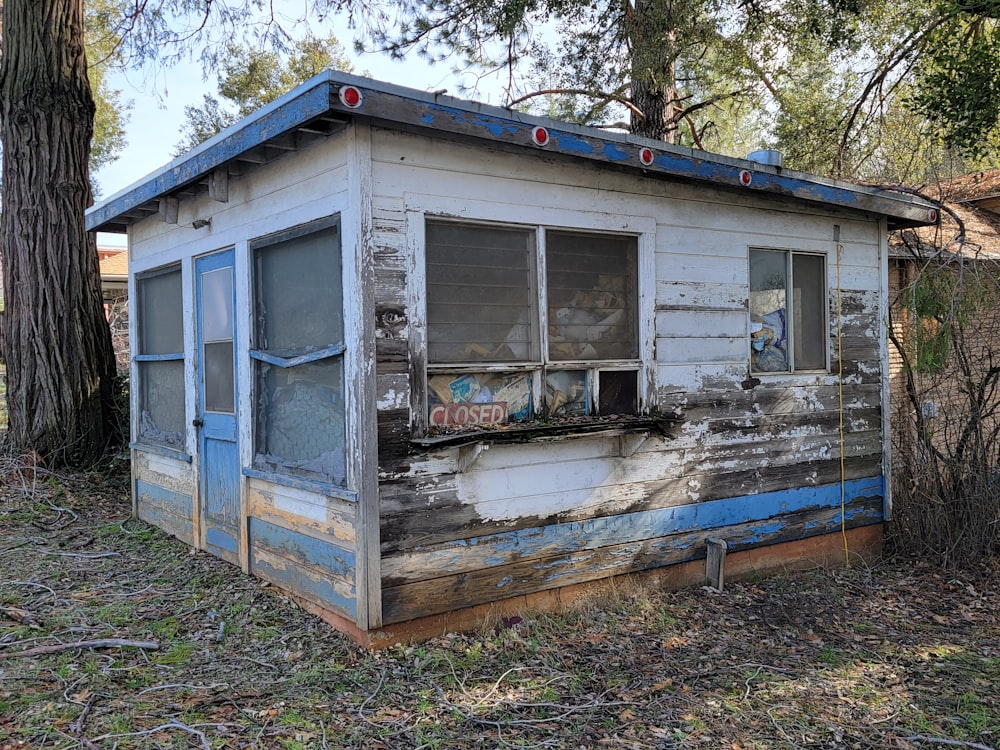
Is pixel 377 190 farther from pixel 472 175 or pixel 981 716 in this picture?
pixel 981 716

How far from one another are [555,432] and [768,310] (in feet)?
7.44

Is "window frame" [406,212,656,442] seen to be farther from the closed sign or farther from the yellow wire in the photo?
the yellow wire

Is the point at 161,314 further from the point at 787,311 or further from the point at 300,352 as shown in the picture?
the point at 787,311

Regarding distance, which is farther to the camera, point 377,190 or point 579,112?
point 579,112

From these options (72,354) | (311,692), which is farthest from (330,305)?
(72,354)

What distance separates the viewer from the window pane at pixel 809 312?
624 cm

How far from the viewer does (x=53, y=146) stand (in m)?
8.34

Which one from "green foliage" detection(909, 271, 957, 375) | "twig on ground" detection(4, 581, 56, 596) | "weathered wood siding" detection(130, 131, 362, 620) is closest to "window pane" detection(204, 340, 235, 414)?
"weathered wood siding" detection(130, 131, 362, 620)

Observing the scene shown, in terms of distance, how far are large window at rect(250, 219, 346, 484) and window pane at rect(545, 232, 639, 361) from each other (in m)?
1.31

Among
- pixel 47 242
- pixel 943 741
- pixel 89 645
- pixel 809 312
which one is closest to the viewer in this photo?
pixel 943 741

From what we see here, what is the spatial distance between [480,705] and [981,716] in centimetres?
242

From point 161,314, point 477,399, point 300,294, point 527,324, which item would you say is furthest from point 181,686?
point 161,314

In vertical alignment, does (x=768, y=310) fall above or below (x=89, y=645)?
above

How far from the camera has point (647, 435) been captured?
5.23 m
